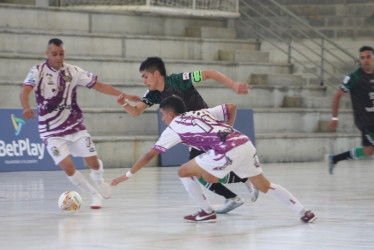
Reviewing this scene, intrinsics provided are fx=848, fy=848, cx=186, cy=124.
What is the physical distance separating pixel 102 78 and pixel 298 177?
6073 mm

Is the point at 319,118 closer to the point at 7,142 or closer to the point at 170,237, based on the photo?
the point at 7,142

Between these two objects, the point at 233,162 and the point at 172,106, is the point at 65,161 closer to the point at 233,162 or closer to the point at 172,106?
the point at 172,106

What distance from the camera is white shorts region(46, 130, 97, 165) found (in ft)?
31.0

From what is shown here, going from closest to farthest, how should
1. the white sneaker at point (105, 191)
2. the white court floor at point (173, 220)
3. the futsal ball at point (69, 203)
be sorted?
the white court floor at point (173, 220) → the futsal ball at point (69, 203) → the white sneaker at point (105, 191)

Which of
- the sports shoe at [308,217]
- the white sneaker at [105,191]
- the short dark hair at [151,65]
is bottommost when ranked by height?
the white sneaker at [105,191]

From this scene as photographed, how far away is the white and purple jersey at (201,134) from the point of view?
7.59 meters

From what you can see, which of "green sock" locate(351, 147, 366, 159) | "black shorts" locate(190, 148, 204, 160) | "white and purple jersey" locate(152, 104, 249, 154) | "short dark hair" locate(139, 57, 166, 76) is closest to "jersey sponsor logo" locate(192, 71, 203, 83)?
"short dark hair" locate(139, 57, 166, 76)

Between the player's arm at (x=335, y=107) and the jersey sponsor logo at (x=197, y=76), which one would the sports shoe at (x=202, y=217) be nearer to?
the jersey sponsor logo at (x=197, y=76)

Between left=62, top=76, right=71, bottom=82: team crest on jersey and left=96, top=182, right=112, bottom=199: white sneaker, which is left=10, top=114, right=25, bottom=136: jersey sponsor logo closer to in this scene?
left=62, top=76, right=71, bottom=82: team crest on jersey

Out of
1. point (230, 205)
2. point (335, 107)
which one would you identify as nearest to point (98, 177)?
point (230, 205)

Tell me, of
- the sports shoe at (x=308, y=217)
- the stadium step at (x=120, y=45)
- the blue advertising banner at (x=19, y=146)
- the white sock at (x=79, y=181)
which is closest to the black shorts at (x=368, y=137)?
the white sock at (x=79, y=181)

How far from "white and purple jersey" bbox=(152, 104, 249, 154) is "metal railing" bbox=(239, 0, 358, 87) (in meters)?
12.8

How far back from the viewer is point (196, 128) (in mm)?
7605

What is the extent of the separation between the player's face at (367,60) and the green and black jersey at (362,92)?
0.10 metres
